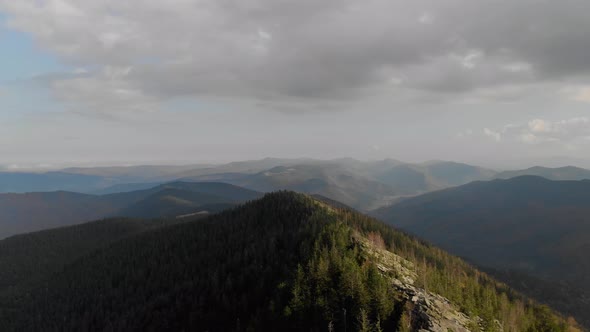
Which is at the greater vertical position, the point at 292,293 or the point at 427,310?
the point at 427,310

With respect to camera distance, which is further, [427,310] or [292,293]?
[292,293]

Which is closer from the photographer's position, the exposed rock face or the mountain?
the exposed rock face

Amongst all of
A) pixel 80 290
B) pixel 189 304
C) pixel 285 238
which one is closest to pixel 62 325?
pixel 80 290

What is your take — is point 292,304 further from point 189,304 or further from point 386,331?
point 189,304

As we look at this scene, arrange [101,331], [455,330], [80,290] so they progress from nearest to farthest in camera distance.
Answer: [455,330]
[101,331]
[80,290]
